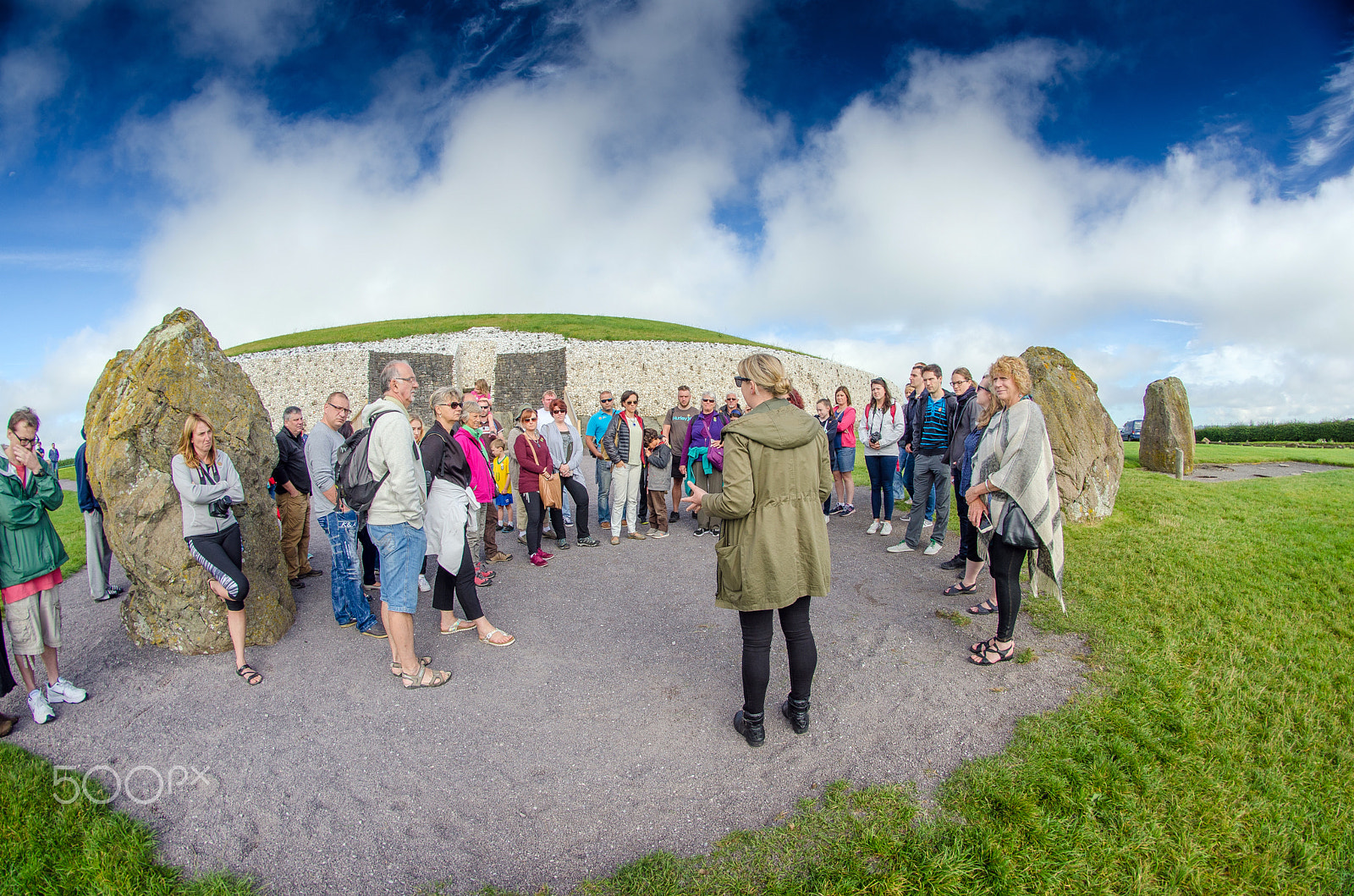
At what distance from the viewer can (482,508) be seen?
7.27 metres

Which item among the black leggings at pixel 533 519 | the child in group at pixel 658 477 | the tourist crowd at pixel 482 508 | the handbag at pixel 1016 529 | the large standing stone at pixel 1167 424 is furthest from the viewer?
the large standing stone at pixel 1167 424

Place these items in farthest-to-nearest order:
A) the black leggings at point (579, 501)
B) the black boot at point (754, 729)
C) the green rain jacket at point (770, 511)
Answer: the black leggings at point (579, 501)
the black boot at point (754, 729)
the green rain jacket at point (770, 511)

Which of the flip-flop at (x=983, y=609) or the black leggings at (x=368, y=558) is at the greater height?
the black leggings at (x=368, y=558)

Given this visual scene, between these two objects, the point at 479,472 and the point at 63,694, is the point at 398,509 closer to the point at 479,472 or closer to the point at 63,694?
the point at 479,472

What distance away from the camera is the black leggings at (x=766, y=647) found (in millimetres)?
3234

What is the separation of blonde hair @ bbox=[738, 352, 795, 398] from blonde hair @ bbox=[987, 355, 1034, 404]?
2.03 meters

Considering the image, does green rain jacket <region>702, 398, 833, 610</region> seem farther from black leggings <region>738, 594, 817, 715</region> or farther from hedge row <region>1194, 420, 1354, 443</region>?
hedge row <region>1194, 420, 1354, 443</region>

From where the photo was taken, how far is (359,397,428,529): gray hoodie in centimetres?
399

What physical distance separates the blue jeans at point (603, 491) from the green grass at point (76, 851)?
6674 mm

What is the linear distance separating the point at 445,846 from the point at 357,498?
232cm

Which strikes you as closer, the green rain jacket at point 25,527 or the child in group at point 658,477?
the green rain jacket at point 25,527

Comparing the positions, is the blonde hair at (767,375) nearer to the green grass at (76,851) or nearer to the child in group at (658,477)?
the green grass at (76,851)

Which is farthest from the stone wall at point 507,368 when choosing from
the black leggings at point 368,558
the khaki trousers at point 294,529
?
the black leggings at point 368,558

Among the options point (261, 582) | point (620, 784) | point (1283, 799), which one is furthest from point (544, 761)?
point (1283, 799)
